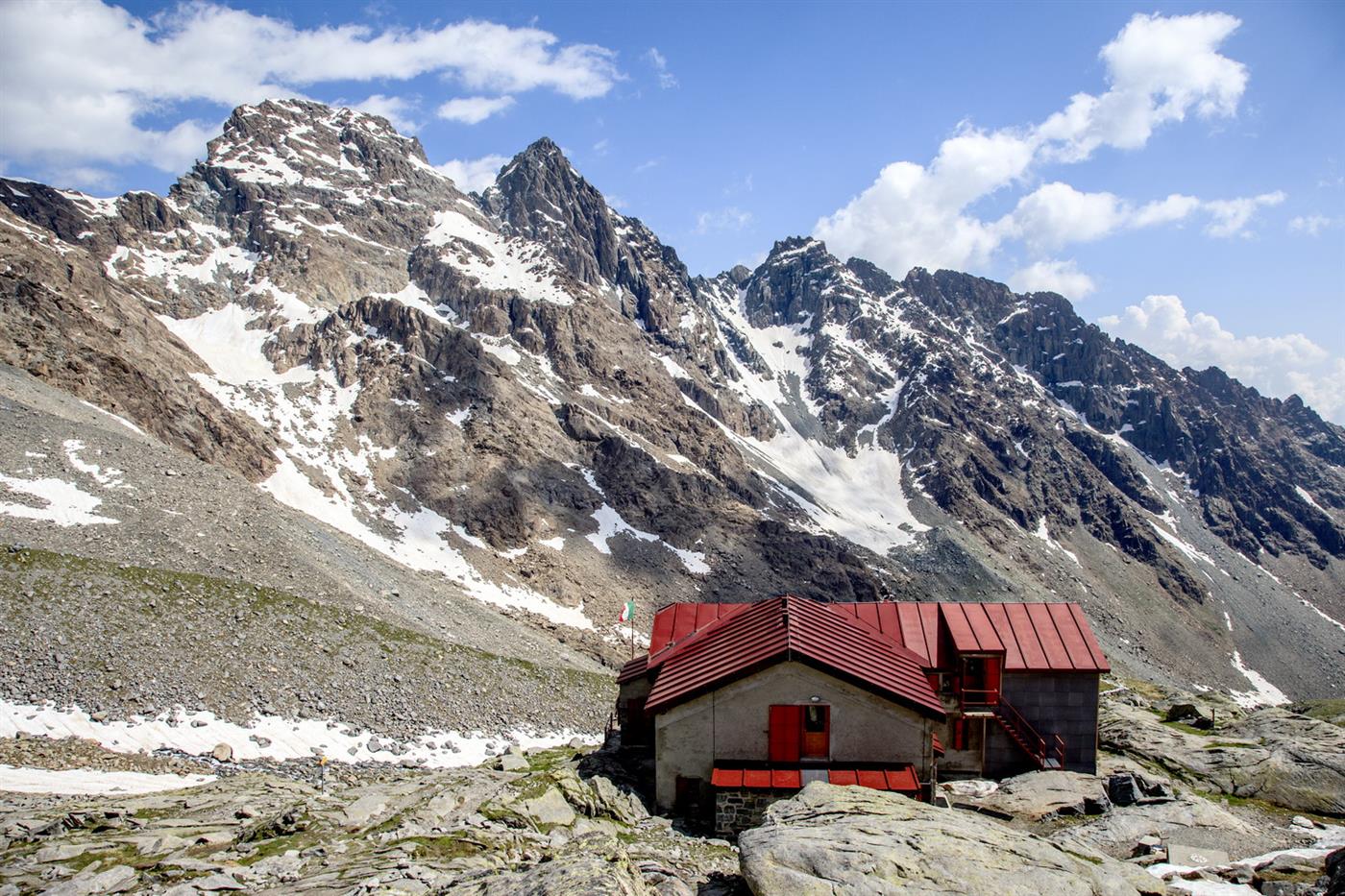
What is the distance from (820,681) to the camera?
20.4 metres

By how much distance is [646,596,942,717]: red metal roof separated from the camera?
66.4 ft

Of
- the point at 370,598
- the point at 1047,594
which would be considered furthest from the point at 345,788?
the point at 1047,594

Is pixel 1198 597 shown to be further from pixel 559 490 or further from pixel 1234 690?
pixel 559 490

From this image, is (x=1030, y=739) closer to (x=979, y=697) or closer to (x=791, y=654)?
(x=979, y=697)

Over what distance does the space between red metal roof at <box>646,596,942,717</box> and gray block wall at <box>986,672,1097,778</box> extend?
3790mm

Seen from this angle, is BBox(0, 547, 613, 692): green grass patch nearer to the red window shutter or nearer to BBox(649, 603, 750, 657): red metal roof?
BBox(649, 603, 750, 657): red metal roof

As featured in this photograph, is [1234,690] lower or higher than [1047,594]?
lower

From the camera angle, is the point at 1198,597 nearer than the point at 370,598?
No

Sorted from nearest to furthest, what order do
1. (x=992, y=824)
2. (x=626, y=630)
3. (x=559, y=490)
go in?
(x=992, y=824) → (x=626, y=630) → (x=559, y=490)

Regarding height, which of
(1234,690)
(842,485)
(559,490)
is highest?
(842,485)

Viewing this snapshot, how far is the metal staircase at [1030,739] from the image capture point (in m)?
25.3

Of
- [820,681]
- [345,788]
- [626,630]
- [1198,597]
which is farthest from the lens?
[1198,597]

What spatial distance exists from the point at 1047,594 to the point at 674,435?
74.5 m

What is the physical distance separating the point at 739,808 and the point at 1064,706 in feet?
43.2
